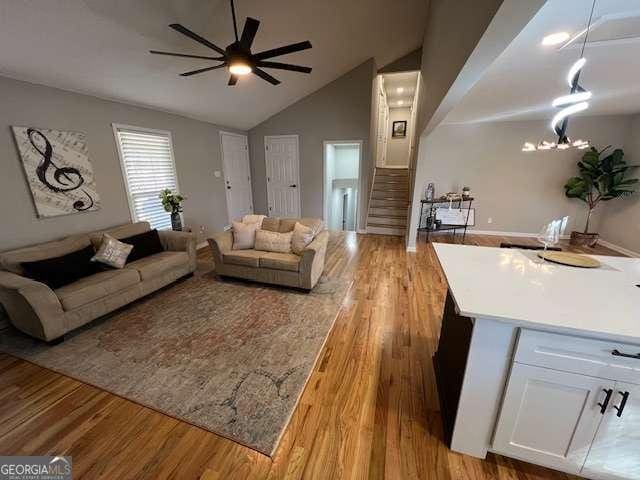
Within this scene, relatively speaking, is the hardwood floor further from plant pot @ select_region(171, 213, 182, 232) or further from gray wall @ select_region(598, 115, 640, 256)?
gray wall @ select_region(598, 115, 640, 256)

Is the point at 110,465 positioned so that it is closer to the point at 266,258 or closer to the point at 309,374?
the point at 309,374

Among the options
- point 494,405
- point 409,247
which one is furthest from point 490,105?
point 494,405

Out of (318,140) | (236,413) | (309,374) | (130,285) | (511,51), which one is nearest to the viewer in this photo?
(236,413)

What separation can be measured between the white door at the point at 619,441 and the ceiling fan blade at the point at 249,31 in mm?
3042

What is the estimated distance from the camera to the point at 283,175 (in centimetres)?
631

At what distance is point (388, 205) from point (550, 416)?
5411 mm

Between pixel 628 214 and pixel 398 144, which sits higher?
pixel 398 144

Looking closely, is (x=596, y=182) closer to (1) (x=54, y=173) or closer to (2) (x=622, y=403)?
(2) (x=622, y=403)

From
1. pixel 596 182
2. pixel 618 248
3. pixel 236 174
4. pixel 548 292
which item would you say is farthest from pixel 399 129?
pixel 548 292

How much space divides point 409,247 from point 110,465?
4606 mm

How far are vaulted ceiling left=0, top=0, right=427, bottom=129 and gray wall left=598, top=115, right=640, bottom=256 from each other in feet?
14.6

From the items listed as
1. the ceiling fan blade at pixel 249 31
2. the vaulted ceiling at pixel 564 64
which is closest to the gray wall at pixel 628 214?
the vaulted ceiling at pixel 564 64

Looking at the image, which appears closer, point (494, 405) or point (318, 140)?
point (494, 405)

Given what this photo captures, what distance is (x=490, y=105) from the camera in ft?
13.3
